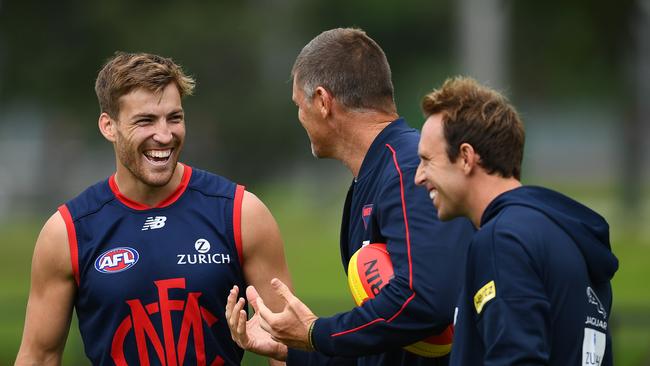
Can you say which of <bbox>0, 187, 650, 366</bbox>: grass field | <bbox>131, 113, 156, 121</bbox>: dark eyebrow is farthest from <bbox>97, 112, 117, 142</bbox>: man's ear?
<bbox>0, 187, 650, 366</bbox>: grass field

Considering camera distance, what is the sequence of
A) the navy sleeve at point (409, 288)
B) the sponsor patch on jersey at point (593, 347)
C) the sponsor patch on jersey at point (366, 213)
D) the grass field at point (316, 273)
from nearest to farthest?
the sponsor patch on jersey at point (593, 347) → the navy sleeve at point (409, 288) → the sponsor patch on jersey at point (366, 213) → the grass field at point (316, 273)

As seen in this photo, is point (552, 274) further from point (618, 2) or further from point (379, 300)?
point (618, 2)

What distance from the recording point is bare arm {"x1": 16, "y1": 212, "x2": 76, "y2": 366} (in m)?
5.79

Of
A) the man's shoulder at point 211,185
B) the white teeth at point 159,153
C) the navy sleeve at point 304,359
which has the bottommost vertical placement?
the navy sleeve at point 304,359

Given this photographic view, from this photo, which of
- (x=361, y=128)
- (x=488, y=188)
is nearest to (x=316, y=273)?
(x=361, y=128)

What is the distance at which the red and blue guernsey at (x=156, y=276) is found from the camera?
5.70m

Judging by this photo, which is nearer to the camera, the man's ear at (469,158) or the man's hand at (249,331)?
the man's ear at (469,158)

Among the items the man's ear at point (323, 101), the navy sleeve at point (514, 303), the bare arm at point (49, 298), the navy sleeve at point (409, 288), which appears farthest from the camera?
the bare arm at point (49, 298)

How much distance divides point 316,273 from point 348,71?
17002 mm

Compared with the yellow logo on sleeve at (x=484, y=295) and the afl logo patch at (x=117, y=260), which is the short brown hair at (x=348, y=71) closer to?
the afl logo patch at (x=117, y=260)

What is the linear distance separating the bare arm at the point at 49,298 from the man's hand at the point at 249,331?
0.86 m

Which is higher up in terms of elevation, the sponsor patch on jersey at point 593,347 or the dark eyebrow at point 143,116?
the dark eyebrow at point 143,116

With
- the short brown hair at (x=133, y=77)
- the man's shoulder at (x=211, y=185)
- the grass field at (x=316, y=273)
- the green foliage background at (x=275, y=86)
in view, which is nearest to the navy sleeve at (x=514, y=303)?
the man's shoulder at (x=211, y=185)

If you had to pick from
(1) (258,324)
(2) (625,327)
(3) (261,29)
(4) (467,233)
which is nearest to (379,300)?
(4) (467,233)
